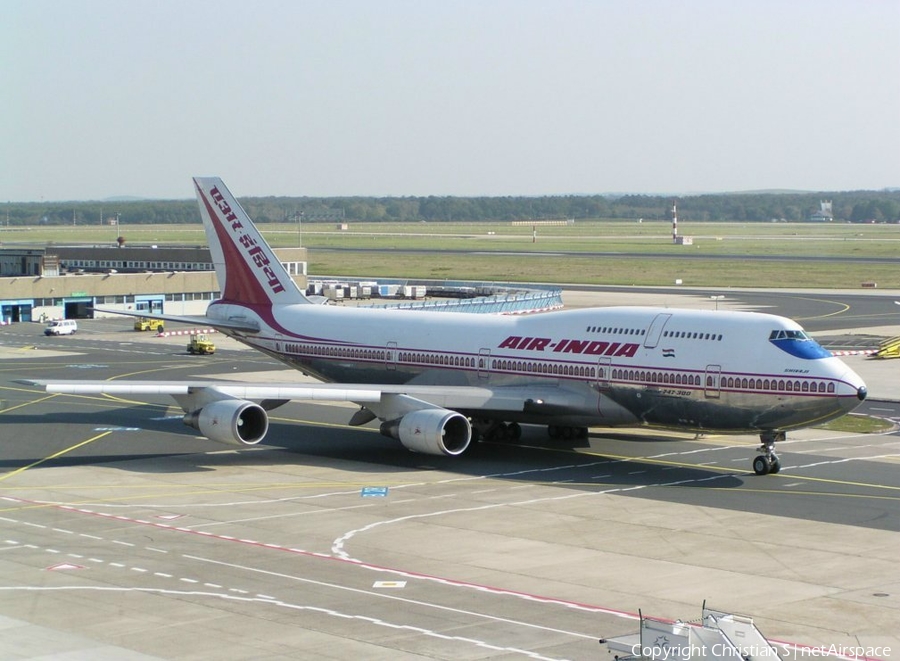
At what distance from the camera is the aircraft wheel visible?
42.4 meters

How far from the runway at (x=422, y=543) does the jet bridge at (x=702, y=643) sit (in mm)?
4898

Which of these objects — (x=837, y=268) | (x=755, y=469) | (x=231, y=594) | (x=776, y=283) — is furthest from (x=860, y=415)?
(x=837, y=268)

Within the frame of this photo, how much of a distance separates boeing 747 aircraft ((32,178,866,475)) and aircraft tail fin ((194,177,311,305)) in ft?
11.9

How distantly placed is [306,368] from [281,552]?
25222mm

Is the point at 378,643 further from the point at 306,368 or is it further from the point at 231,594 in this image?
the point at 306,368

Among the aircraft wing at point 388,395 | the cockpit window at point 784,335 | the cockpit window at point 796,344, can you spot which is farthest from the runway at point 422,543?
the cockpit window at point 784,335

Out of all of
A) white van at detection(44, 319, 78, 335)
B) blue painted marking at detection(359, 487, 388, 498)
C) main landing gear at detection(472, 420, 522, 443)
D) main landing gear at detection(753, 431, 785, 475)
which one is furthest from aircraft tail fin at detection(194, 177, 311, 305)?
white van at detection(44, 319, 78, 335)

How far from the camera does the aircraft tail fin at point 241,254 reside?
191ft

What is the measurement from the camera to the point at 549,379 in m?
46.6

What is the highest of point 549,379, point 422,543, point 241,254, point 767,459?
point 241,254

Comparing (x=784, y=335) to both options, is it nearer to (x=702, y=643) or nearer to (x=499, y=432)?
(x=499, y=432)

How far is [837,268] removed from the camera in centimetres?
16600

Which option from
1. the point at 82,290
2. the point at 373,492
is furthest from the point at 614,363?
the point at 82,290

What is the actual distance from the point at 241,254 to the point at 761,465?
27852mm
